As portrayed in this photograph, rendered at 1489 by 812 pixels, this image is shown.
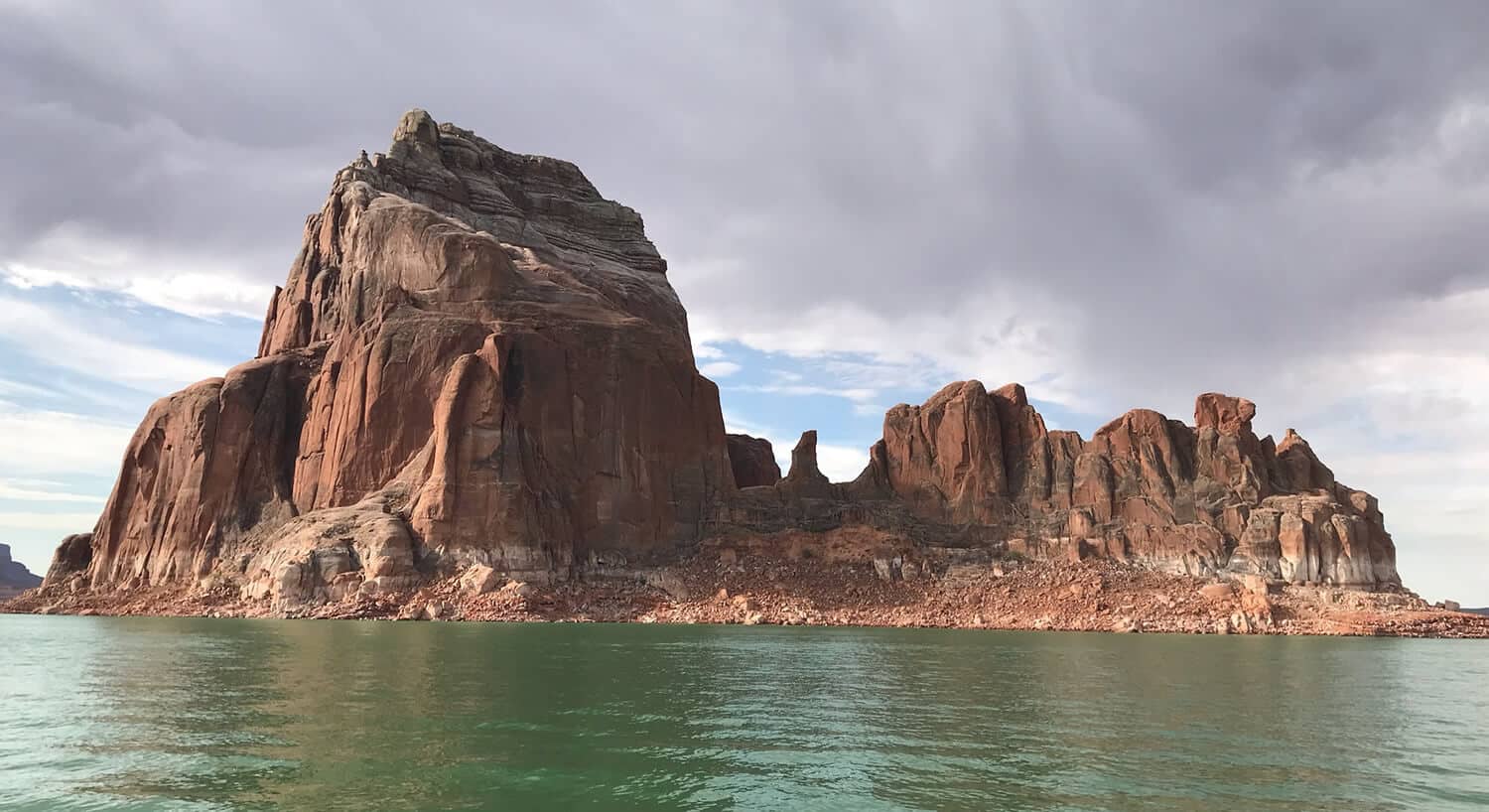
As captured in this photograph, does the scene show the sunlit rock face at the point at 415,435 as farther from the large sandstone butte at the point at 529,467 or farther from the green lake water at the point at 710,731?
the green lake water at the point at 710,731

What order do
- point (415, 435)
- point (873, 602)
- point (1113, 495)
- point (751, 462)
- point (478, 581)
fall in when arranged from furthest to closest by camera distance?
point (751, 462) → point (1113, 495) → point (415, 435) → point (873, 602) → point (478, 581)

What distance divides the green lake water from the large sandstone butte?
3831 cm

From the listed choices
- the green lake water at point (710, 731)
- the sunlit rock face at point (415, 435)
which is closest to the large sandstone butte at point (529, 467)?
the sunlit rock face at point (415, 435)

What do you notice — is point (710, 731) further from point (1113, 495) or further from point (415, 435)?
point (1113, 495)

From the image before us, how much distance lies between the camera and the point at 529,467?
9512cm

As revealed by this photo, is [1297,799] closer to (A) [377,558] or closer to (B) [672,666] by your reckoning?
(B) [672,666]

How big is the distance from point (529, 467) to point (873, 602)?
3674 cm

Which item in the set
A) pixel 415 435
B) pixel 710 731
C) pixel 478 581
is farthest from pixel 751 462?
pixel 710 731

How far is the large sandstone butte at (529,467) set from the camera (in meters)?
88.6

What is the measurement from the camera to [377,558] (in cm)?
7931

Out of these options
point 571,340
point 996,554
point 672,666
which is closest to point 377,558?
point 571,340

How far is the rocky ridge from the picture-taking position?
8794 centimetres

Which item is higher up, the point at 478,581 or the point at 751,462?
the point at 751,462

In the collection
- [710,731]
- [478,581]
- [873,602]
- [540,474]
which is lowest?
[710,731]
